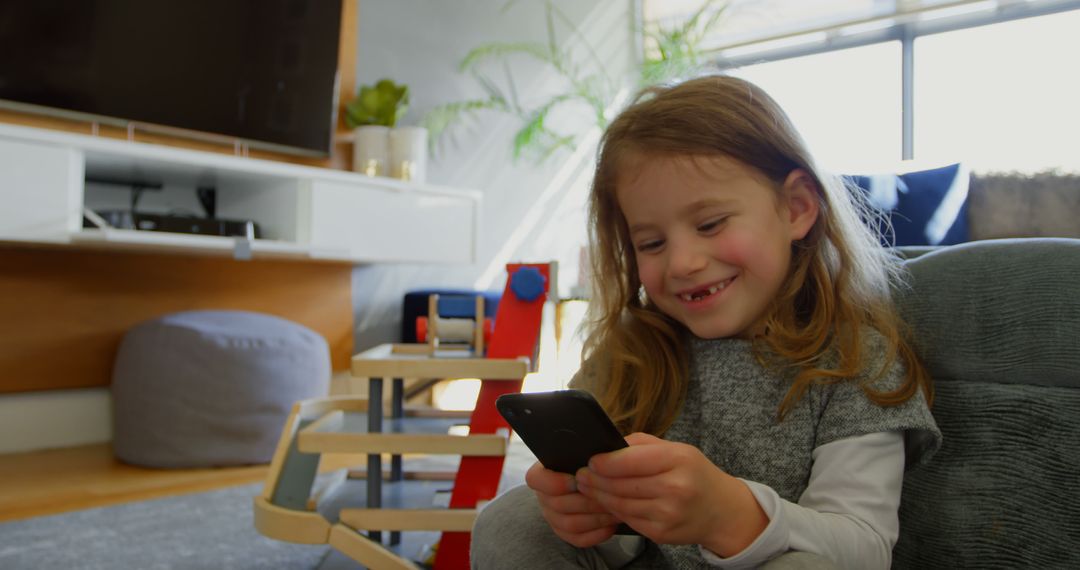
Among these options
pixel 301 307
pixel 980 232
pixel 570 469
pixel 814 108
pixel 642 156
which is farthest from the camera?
pixel 814 108

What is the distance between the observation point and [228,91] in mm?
2307

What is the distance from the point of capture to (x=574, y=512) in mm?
604

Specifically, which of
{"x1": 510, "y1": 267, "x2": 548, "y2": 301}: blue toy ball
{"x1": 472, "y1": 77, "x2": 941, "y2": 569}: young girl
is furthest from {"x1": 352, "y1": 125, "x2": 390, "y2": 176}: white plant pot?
{"x1": 472, "y1": 77, "x2": 941, "y2": 569}: young girl

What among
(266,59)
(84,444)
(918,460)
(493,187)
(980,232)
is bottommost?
(84,444)

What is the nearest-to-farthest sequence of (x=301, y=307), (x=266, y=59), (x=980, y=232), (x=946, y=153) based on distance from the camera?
(x=980, y=232) < (x=266, y=59) < (x=301, y=307) < (x=946, y=153)

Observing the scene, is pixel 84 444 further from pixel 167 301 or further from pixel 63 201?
pixel 63 201

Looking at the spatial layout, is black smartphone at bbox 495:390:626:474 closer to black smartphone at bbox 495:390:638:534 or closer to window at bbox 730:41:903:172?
black smartphone at bbox 495:390:638:534

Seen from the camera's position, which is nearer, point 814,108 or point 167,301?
point 167,301

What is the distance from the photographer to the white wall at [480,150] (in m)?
2.85

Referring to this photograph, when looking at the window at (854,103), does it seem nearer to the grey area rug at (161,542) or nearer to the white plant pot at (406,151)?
the white plant pot at (406,151)

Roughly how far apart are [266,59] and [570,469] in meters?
2.12

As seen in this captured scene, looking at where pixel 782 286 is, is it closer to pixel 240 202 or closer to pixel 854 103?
pixel 240 202

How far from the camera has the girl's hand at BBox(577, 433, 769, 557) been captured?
0.53m


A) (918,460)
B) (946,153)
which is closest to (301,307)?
(918,460)
